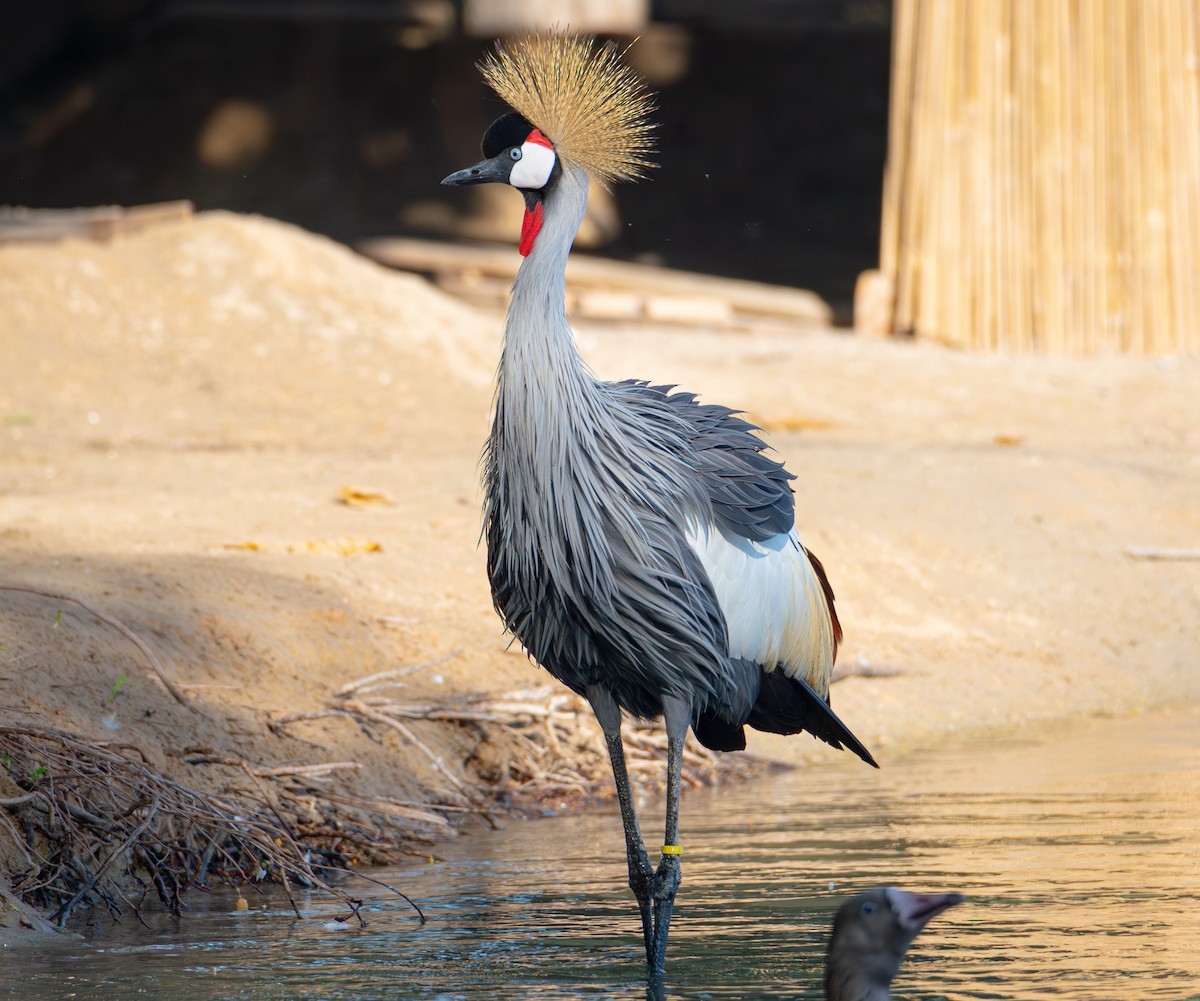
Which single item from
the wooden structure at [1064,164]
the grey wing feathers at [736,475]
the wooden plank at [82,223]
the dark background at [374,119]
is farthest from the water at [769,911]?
the dark background at [374,119]

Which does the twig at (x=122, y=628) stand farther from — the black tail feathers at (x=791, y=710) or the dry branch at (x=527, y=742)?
the black tail feathers at (x=791, y=710)

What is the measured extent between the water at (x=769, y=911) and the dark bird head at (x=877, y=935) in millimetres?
577

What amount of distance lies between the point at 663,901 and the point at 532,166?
189 cm

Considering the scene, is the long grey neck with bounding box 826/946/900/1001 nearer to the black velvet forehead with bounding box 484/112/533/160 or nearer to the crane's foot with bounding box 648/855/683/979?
the crane's foot with bounding box 648/855/683/979

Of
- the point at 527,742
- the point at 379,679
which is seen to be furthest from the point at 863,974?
the point at 379,679

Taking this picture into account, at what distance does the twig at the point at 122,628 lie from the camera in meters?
5.46

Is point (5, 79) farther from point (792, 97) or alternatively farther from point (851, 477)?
point (851, 477)

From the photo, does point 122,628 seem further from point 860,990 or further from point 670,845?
point 860,990

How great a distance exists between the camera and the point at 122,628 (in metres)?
5.50

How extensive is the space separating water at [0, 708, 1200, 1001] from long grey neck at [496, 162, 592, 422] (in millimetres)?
Answer: 1373

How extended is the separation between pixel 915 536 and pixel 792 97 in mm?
12352

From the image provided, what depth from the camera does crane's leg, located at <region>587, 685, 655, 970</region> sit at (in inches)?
168

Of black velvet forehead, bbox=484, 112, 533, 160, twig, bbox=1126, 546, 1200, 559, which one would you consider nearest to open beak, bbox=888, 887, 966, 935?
black velvet forehead, bbox=484, 112, 533, 160

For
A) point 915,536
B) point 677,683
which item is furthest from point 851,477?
point 677,683
